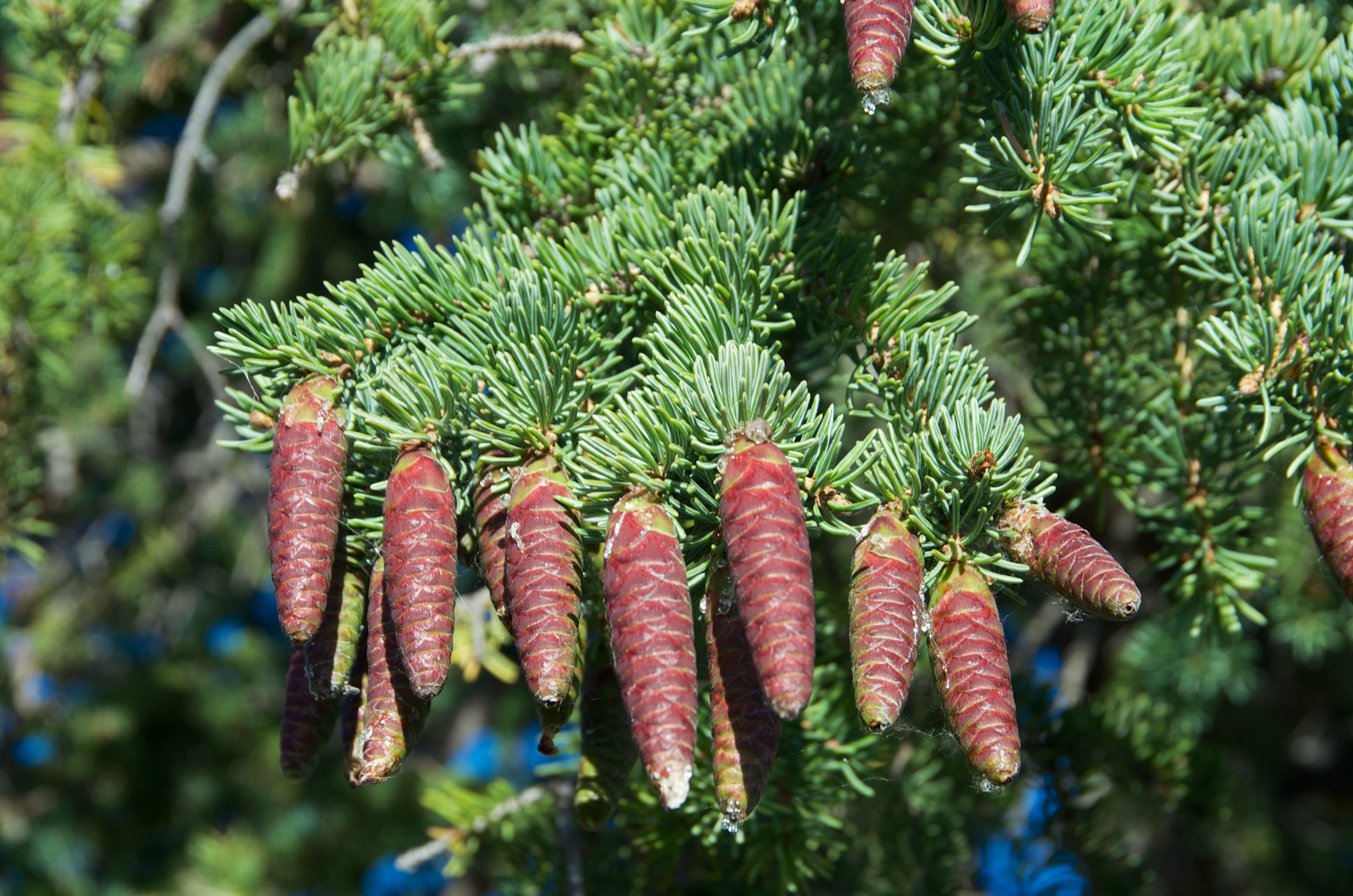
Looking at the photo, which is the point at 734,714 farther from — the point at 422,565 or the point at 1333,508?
the point at 1333,508

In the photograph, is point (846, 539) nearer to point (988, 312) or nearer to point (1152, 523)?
point (988, 312)

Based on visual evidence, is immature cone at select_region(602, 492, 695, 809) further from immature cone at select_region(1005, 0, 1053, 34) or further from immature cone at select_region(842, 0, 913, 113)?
immature cone at select_region(1005, 0, 1053, 34)

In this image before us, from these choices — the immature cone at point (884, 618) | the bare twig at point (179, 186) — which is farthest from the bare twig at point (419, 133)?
the immature cone at point (884, 618)

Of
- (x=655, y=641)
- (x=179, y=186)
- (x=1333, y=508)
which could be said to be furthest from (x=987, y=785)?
(x=179, y=186)

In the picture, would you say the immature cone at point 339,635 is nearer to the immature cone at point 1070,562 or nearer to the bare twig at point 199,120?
the immature cone at point 1070,562

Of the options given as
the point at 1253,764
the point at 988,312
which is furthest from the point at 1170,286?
the point at 1253,764

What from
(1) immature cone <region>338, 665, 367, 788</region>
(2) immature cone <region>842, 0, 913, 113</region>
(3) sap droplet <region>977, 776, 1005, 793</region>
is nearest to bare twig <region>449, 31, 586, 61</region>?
(2) immature cone <region>842, 0, 913, 113</region>
